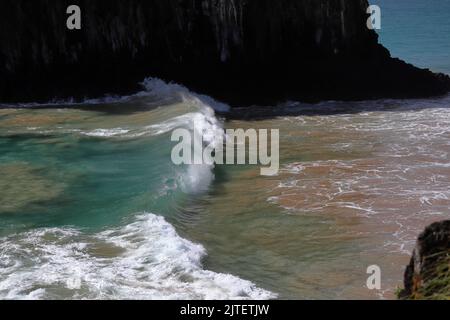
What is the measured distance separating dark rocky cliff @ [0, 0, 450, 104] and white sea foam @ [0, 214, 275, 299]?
14.8 metres

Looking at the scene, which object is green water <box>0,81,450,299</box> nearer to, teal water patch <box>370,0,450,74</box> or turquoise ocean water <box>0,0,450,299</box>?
turquoise ocean water <box>0,0,450,299</box>

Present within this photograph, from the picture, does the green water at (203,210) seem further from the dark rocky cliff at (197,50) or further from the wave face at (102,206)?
the dark rocky cliff at (197,50)

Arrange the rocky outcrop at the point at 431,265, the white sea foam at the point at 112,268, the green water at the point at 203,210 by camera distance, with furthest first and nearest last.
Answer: the green water at the point at 203,210 → the white sea foam at the point at 112,268 → the rocky outcrop at the point at 431,265

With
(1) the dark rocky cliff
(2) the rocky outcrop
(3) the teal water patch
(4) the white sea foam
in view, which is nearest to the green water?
(4) the white sea foam

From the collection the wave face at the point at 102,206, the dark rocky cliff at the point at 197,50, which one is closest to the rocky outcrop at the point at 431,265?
the wave face at the point at 102,206

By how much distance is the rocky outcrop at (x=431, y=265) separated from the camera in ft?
17.2

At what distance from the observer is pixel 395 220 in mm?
12141
